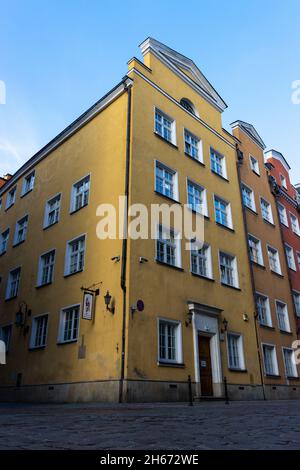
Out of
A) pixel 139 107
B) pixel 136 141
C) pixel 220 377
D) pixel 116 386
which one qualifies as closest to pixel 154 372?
pixel 116 386

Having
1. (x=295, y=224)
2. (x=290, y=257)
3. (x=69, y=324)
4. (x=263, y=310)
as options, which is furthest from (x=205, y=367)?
(x=295, y=224)

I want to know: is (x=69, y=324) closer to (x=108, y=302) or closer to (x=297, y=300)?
(x=108, y=302)

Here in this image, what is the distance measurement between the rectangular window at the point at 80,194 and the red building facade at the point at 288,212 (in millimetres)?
15121

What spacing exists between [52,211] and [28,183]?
5.29m

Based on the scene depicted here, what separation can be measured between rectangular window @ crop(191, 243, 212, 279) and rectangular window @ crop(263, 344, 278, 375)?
5616mm

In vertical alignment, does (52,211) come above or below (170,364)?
above

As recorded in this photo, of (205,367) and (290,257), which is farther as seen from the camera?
(290,257)

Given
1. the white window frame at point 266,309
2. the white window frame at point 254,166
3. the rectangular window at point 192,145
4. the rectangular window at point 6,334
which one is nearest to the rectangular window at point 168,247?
the rectangular window at point 192,145

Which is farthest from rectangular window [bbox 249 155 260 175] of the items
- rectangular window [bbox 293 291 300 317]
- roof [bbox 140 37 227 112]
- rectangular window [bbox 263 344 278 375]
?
rectangular window [bbox 263 344 278 375]

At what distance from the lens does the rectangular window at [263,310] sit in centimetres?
2111

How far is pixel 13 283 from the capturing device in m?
21.3
